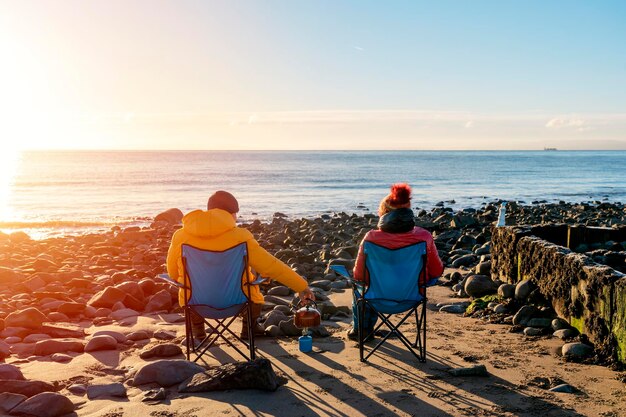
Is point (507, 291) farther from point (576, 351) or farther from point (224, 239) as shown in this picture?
point (224, 239)

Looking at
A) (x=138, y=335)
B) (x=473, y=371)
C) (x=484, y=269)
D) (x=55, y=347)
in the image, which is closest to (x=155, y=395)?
(x=55, y=347)

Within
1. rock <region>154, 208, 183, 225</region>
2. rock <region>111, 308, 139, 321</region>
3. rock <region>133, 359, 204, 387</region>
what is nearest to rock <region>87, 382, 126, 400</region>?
rock <region>133, 359, 204, 387</region>

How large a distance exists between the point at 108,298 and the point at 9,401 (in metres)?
4.04

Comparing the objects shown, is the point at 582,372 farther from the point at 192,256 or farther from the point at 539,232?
the point at 539,232

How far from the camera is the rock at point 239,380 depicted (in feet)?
16.3

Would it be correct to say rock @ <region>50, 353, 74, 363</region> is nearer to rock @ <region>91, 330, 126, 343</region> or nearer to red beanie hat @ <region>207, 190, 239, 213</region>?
rock @ <region>91, 330, 126, 343</region>

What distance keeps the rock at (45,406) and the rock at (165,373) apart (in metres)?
0.73

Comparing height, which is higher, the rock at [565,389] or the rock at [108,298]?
the rock at [565,389]

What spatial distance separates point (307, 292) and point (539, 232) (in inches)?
197

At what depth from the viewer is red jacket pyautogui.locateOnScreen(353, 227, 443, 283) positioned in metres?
6.00

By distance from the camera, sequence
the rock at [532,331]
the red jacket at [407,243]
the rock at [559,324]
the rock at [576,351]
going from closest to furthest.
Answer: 1. the rock at [576,351]
2. the red jacket at [407,243]
3. the rock at [559,324]
4. the rock at [532,331]

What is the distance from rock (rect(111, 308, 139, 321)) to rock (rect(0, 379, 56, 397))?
10.2 feet

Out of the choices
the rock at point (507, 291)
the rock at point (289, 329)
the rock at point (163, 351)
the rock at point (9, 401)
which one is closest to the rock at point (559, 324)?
the rock at point (507, 291)

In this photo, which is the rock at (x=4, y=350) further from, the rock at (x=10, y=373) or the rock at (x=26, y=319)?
the rock at (x=10, y=373)
